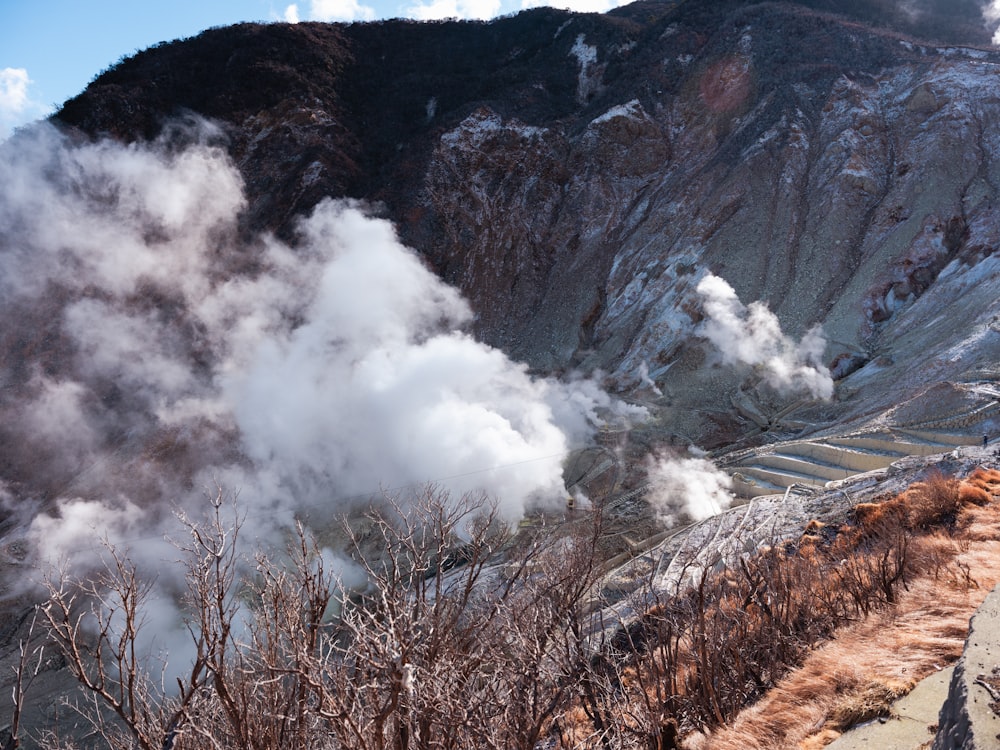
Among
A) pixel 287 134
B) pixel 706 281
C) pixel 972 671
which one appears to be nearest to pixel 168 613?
pixel 972 671

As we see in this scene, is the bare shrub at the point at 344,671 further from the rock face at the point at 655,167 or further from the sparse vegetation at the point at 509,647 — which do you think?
the rock face at the point at 655,167

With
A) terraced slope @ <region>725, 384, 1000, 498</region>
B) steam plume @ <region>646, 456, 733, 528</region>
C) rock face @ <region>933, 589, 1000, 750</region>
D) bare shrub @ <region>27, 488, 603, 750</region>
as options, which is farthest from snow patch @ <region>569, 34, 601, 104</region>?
rock face @ <region>933, 589, 1000, 750</region>

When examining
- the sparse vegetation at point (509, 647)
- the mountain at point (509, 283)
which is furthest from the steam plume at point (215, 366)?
the sparse vegetation at point (509, 647)

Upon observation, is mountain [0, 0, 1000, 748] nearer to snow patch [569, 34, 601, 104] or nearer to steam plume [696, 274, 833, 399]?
steam plume [696, 274, 833, 399]

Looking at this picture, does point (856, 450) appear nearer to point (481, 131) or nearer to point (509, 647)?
point (509, 647)

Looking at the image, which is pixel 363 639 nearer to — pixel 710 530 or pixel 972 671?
pixel 972 671

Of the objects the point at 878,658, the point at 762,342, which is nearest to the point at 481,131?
the point at 762,342
